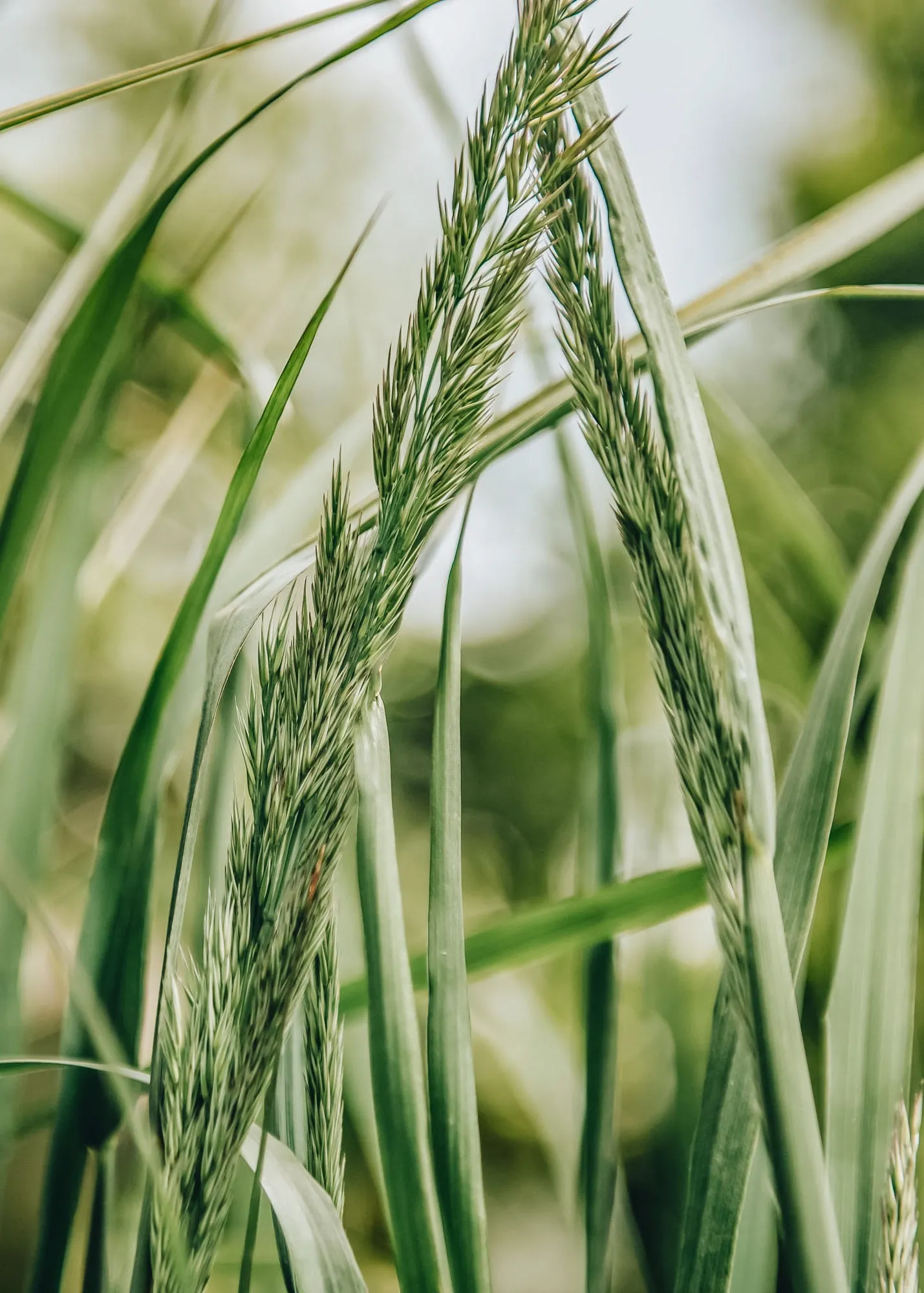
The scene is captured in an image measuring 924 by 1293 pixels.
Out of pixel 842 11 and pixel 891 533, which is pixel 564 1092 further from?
pixel 842 11

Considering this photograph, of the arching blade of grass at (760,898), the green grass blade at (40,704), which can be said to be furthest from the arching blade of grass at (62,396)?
the arching blade of grass at (760,898)

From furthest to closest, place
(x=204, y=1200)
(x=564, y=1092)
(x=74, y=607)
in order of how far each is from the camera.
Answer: (x=564, y=1092)
(x=74, y=607)
(x=204, y=1200)

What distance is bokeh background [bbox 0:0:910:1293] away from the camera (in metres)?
0.36

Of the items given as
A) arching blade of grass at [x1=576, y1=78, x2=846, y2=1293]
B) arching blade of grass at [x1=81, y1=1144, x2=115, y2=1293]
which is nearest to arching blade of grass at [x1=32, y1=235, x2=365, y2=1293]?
arching blade of grass at [x1=81, y1=1144, x2=115, y2=1293]

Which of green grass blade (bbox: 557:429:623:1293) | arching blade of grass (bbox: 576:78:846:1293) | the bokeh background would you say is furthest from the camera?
the bokeh background

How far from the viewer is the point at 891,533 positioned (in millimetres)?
201

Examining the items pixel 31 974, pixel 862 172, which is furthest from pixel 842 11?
pixel 31 974

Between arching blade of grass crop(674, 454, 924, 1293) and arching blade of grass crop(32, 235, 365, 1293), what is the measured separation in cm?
13

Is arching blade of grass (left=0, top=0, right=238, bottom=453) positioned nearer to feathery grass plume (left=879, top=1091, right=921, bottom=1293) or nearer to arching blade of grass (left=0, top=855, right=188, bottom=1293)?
arching blade of grass (left=0, top=855, right=188, bottom=1293)

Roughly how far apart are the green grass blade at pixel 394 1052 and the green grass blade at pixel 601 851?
7 centimetres

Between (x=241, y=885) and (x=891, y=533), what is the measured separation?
0.56 feet

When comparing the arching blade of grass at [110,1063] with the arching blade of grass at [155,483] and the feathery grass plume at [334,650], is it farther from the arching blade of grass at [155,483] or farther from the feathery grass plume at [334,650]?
the arching blade of grass at [155,483]

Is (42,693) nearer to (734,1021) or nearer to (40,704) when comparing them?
(40,704)

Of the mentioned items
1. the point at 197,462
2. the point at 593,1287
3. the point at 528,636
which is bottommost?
the point at 593,1287
